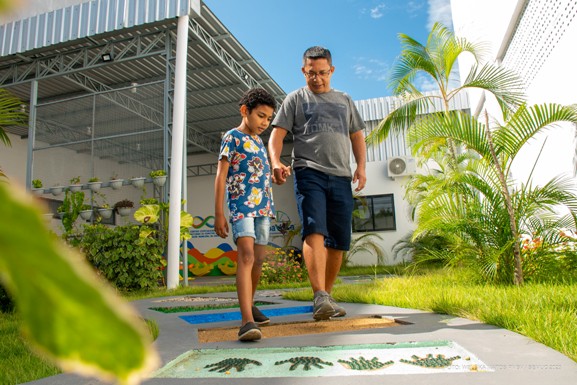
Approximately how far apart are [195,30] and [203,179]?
8.68 metres

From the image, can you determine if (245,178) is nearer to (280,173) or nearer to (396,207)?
(280,173)

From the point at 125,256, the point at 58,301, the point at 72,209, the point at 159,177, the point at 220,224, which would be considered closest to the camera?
the point at 58,301

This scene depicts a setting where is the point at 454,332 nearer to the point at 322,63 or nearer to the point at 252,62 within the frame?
the point at 322,63

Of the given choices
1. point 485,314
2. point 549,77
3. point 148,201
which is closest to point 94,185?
point 148,201

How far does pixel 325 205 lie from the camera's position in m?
2.54

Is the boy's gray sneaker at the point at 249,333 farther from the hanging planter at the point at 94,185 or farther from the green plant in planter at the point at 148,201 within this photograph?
the hanging planter at the point at 94,185

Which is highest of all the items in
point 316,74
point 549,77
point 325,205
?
point 549,77

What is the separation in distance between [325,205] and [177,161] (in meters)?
4.78

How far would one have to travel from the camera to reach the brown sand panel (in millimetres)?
2115

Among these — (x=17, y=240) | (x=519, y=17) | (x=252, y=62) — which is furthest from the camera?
(x=252, y=62)

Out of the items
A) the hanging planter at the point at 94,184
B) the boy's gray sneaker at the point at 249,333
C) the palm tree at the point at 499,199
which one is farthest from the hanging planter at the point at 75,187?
the boy's gray sneaker at the point at 249,333

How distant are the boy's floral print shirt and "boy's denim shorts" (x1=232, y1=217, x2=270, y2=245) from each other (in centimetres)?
3

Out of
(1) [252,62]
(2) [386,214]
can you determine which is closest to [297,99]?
(1) [252,62]

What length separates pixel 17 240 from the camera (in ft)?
0.27
